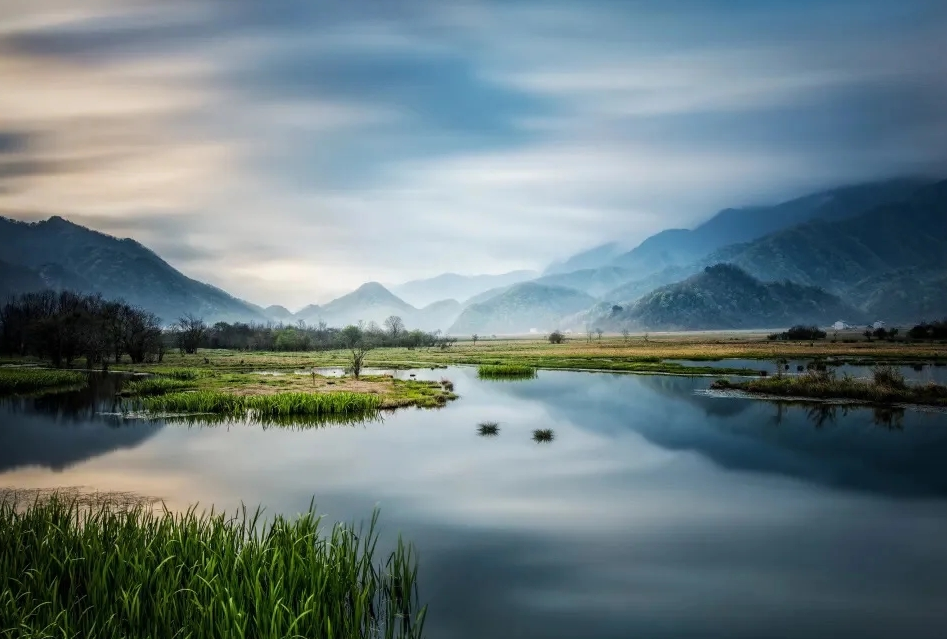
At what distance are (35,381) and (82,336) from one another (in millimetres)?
28479

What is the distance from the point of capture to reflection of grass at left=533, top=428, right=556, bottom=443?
3105 centimetres

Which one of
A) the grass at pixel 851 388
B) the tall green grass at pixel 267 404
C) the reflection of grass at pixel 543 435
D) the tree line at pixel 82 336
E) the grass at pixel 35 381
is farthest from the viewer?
the tree line at pixel 82 336

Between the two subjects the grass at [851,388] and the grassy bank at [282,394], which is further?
the grass at [851,388]

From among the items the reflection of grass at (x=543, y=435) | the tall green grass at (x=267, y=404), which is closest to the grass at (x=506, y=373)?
the tall green grass at (x=267, y=404)

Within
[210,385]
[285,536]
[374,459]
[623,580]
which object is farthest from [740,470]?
[210,385]

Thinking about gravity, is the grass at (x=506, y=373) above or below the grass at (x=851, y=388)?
below

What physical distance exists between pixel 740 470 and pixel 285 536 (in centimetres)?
1980

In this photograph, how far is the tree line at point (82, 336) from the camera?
249 ft

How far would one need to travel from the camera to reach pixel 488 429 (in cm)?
3256

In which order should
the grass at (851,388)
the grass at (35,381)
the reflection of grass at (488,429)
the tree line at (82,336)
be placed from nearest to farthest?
the reflection of grass at (488,429) < the grass at (851,388) < the grass at (35,381) < the tree line at (82,336)

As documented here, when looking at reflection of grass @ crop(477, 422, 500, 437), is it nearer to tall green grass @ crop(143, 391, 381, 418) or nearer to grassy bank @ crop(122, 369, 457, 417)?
tall green grass @ crop(143, 391, 381, 418)

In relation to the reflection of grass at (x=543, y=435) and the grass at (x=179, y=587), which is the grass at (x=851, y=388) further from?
the grass at (x=179, y=587)

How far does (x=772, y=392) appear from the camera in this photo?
4494 centimetres

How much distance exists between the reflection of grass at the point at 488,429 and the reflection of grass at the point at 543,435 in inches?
84.2
